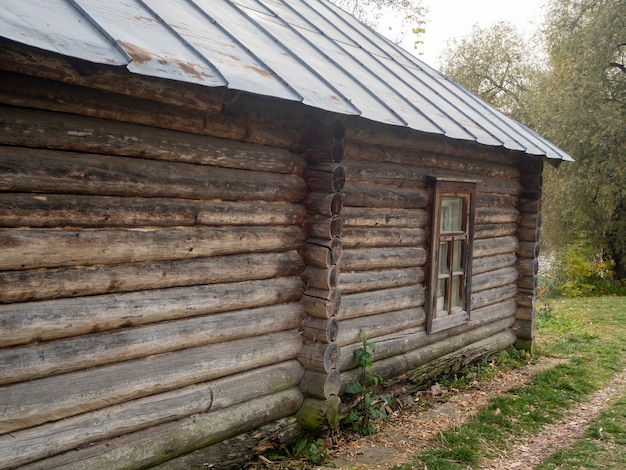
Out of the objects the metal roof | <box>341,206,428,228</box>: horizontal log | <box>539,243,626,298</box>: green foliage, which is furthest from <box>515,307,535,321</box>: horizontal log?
<box>539,243,626,298</box>: green foliage

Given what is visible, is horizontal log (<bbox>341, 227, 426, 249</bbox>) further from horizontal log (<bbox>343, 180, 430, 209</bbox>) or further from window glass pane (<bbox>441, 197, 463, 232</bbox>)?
window glass pane (<bbox>441, 197, 463, 232</bbox>)

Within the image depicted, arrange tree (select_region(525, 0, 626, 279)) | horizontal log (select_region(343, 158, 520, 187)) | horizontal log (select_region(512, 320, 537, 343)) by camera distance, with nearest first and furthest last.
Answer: horizontal log (select_region(343, 158, 520, 187)), horizontal log (select_region(512, 320, 537, 343)), tree (select_region(525, 0, 626, 279))

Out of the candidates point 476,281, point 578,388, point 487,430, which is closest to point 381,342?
point 487,430

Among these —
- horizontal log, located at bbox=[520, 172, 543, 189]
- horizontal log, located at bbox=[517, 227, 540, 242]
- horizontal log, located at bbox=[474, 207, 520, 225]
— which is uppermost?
horizontal log, located at bbox=[520, 172, 543, 189]

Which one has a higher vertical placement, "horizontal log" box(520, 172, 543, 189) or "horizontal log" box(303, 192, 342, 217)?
"horizontal log" box(520, 172, 543, 189)

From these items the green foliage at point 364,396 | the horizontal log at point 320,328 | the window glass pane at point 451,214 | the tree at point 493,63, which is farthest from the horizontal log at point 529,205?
the tree at point 493,63

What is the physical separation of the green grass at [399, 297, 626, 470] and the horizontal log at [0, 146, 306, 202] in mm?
2930

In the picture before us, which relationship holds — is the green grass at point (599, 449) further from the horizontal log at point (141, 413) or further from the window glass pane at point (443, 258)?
the horizontal log at point (141, 413)

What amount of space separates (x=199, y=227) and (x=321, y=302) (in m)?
1.44

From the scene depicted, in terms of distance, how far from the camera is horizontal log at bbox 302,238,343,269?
5496 mm

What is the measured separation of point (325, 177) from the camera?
5484mm

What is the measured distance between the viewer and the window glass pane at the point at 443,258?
797 cm

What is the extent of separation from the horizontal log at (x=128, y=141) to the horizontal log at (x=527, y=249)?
19.4 feet

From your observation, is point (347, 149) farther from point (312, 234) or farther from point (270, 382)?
point (270, 382)
